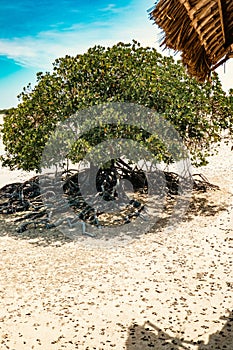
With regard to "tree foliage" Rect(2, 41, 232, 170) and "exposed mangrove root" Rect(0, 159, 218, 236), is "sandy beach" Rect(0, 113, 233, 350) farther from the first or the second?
"tree foliage" Rect(2, 41, 232, 170)

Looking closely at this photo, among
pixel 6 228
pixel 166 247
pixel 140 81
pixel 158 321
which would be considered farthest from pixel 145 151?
pixel 158 321

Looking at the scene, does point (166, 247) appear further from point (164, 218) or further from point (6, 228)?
point (6, 228)

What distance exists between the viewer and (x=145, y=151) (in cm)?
970

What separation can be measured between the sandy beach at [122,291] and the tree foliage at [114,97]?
2.12 m

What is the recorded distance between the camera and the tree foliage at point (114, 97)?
10055 millimetres

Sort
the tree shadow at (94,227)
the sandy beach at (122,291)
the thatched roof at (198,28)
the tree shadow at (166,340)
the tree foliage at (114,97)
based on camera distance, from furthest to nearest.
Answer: the tree foliage at (114,97) < the tree shadow at (94,227) < the sandy beach at (122,291) < the tree shadow at (166,340) < the thatched roof at (198,28)

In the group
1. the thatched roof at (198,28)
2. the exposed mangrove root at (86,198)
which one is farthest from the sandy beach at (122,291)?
the thatched roof at (198,28)

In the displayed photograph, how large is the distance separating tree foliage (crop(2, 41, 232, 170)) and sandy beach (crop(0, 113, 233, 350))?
6.97ft

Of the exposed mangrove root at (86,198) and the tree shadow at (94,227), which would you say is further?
the exposed mangrove root at (86,198)

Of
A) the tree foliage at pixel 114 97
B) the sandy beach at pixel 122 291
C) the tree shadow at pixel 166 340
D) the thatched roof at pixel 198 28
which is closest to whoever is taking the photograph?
the thatched roof at pixel 198 28

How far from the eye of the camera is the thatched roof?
2924 millimetres

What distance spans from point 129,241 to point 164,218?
1774 millimetres

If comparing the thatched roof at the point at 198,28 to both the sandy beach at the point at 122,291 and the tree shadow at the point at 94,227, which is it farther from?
the tree shadow at the point at 94,227

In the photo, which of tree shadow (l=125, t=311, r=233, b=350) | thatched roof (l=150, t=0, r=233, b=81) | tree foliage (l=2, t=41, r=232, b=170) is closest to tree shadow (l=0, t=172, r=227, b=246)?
tree foliage (l=2, t=41, r=232, b=170)
